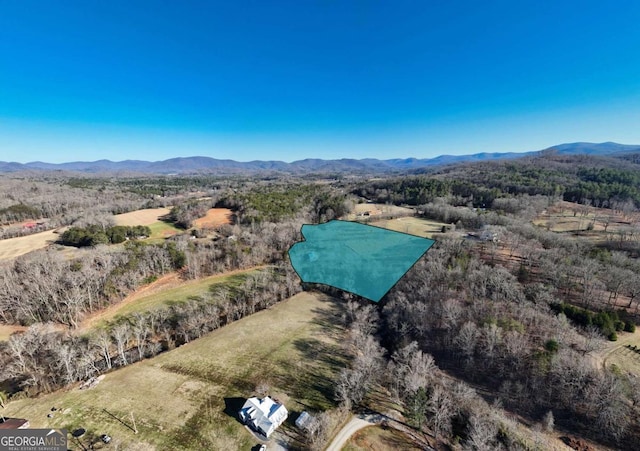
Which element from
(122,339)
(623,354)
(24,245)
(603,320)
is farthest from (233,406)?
(24,245)

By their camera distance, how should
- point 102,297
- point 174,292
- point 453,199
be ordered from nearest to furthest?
point 102,297, point 174,292, point 453,199

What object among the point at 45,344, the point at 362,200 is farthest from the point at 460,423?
the point at 362,200

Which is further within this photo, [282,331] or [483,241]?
[483,241]

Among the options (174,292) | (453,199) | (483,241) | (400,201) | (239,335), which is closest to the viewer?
(239,335)

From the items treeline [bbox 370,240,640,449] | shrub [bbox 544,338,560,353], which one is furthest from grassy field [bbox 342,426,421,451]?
shrub [bbox 544,338,560,353]

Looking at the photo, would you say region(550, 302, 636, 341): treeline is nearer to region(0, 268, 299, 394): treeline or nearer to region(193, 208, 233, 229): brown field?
region(0, 268, 299, 394): treeline

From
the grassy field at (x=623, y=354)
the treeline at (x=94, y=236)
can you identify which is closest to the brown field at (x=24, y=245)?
the treeline at (x=94, y=236)

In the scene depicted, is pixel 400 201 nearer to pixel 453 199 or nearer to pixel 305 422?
pixel 453 199

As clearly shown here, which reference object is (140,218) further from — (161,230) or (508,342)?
(508,342)
